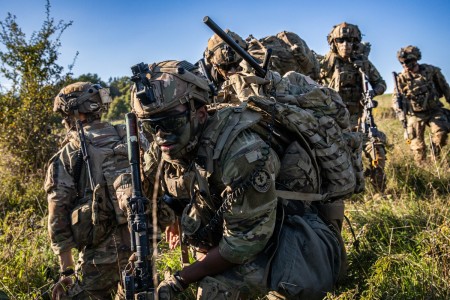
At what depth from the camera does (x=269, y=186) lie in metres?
2.43

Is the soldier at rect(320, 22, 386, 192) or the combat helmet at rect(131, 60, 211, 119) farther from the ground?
the soldier at rect(320, 22, 386, 192)

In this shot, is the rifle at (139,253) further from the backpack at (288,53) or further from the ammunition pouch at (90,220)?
the backpack at (288,53)

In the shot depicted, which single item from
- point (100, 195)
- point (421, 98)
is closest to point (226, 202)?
point (100, 195)

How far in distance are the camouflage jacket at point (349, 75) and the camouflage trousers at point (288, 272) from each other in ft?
18.1

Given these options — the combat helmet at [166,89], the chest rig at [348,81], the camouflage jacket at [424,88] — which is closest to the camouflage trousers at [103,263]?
the combat helmet at [166,89]

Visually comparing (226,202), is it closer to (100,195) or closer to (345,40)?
(100,195)

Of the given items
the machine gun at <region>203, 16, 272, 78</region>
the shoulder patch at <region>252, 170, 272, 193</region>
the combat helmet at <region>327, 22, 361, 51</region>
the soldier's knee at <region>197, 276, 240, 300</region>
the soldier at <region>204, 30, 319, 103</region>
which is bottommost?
the soldier's knee at <region>197, 276, 240, 300</region>

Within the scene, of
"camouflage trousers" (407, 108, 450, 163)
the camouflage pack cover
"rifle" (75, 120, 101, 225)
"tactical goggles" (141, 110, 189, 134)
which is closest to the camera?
"tactical goggles" (141, 110, 189, 134)

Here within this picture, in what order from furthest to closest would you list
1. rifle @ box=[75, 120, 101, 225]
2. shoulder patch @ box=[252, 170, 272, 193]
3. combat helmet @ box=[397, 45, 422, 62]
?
combat helmet @ box=[397, 45, 422, 62] → rifle @ box=[75, 120, 101, 225] → shoulder patch @ box=[252, 170, 272, 193]

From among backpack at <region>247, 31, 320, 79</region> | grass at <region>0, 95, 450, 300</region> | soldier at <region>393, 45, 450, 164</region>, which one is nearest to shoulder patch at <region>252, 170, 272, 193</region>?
grass at <region>0, 95, 450, 300</region>

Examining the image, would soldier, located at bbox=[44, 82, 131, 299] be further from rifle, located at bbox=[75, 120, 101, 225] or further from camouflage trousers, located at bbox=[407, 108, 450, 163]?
camouflage trousers, located at bbox=[407, 108, 450, 163]

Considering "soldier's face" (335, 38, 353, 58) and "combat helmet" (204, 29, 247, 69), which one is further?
"soldier's face" (335, 38, 353, 58)

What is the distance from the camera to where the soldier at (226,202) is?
2.42 metres

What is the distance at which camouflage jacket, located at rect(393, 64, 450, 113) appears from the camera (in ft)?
31.2
